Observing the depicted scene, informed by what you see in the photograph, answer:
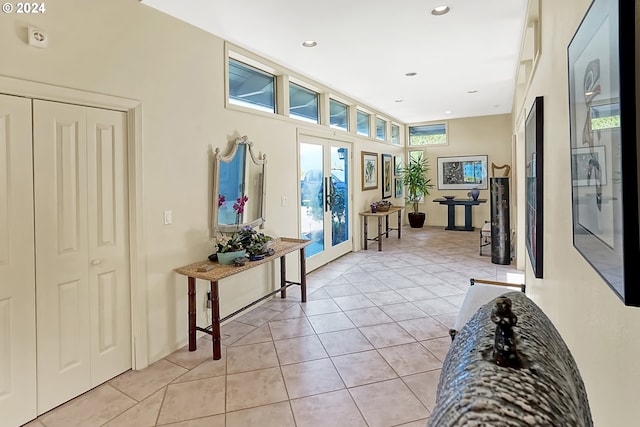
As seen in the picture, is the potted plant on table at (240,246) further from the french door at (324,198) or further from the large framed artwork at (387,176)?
the large framed artwork at (387,176)

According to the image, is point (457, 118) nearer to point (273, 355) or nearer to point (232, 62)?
point (232, 62)

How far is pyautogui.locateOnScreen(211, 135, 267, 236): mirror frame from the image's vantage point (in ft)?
11.5

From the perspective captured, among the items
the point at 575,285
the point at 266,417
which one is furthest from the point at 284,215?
the point at 575,285

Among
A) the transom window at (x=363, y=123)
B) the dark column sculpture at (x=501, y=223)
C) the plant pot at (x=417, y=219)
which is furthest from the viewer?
the plant pot at (x=417, y=219)

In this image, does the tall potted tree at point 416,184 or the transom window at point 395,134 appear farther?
the tall potted tree at point 416,184

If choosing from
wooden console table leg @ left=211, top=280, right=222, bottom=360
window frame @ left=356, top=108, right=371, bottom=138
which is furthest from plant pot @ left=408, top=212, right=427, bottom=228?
wooden console table leg @ left=211, top=280, right=222, bottom=360

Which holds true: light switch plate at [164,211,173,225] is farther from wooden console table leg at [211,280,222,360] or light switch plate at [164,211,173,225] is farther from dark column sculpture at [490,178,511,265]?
dark column sculpture at [490,178,511,265]

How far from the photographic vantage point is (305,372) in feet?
9.02

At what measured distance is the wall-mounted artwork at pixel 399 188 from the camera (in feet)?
31.0

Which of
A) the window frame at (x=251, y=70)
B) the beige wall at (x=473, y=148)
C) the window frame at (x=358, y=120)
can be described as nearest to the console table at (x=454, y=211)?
the beige wall at (x=473, y=148)

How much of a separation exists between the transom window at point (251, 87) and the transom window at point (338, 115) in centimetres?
174

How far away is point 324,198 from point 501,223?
2.89 meters

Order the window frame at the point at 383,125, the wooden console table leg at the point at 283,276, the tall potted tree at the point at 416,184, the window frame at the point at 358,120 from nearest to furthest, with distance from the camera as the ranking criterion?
the wooden console table leg at the point at 283,276 < the window frame at the point at 358,120 < the window frame at the point at 383,125 < the tall potted tree at the point at 416,184

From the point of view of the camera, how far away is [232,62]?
3957 millimetres
